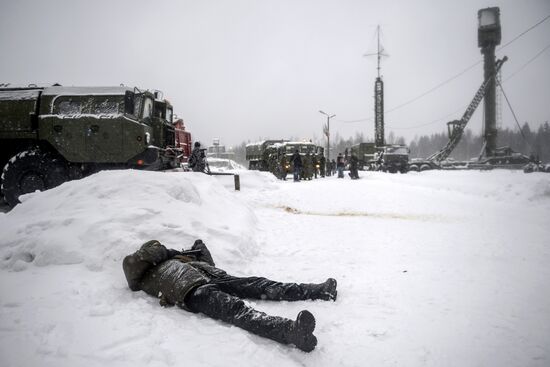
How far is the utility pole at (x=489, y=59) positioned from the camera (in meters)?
32.3

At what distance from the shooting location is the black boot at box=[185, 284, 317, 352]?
2.53 m

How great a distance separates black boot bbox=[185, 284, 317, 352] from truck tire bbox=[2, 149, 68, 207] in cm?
770

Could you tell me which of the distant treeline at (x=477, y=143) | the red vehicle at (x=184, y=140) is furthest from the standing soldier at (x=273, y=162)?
the distant treeline at (x=477, y=143)

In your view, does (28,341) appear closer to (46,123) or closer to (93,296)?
(93,296)

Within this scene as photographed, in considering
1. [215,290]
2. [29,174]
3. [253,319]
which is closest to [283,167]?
[29,174]

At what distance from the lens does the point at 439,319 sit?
121 inches

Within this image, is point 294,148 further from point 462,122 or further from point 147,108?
point 462,122

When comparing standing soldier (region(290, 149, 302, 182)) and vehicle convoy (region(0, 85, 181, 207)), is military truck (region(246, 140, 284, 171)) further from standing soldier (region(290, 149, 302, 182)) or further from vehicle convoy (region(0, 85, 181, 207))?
vehicle convoy (region(0, 85, 181, 207))

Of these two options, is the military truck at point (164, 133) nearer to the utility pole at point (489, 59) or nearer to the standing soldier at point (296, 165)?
the standing soldier at point (296, 165)

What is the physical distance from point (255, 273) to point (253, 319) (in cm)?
184

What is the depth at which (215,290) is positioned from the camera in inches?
119

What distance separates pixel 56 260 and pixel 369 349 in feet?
11.3

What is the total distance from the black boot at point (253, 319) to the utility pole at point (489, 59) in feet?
118

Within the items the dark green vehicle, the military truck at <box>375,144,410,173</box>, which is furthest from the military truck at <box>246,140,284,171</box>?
the dark green vehicle
